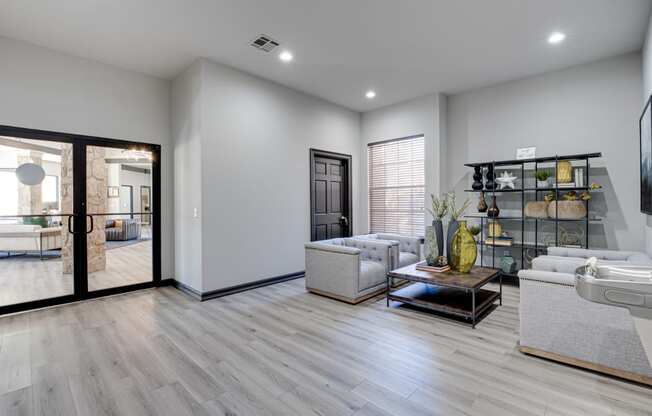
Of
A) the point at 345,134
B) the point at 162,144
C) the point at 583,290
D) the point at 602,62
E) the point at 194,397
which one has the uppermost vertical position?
the point at 602,62

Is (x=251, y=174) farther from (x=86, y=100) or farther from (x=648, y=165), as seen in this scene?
(x=648, y=165)

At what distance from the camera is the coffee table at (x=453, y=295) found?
3.16 meters

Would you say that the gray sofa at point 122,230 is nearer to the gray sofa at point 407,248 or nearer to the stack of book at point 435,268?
the gray sofa at point 407,248

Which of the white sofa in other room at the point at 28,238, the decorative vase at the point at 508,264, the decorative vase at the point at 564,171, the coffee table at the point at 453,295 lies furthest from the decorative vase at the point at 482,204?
the white sofa in other room at the point at 28,238

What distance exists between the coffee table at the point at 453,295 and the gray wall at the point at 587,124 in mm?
1965

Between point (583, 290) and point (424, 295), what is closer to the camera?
point (583, 290)

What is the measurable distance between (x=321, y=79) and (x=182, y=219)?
2.95m

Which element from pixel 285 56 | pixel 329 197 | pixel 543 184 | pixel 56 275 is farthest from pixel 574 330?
pixel 56 275

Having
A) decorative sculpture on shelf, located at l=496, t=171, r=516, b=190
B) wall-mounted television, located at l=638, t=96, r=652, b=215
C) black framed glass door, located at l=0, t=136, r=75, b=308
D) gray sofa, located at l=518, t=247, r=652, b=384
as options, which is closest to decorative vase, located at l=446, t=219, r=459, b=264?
gray sofa, located at l=518, t=247, r=652, b=384

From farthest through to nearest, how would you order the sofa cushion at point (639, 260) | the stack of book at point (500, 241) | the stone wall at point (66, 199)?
the stack of book at point (500, 241)
the stone wall at point (66, 199)
the sofa cushion at point (639, 260)

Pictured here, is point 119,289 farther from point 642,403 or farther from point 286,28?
point 642,403

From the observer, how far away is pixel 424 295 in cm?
367

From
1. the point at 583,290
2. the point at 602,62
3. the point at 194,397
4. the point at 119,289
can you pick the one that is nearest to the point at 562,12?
the point at 602,62

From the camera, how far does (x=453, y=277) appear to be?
339cm
